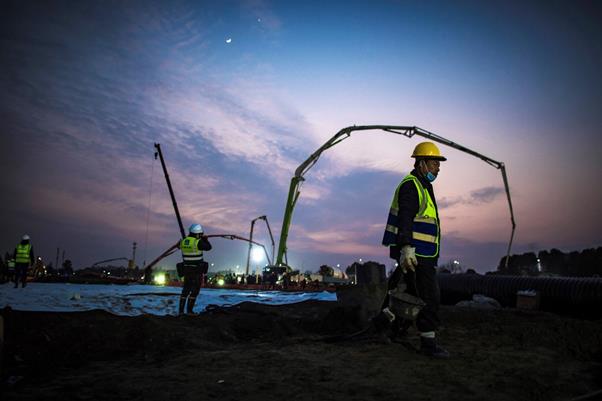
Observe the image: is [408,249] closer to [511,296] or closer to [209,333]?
[209,333]

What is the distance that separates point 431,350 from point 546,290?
213 inches

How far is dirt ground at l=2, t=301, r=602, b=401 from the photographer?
7.75ft

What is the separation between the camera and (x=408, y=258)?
347cm

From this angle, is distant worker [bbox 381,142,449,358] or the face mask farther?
the face mask

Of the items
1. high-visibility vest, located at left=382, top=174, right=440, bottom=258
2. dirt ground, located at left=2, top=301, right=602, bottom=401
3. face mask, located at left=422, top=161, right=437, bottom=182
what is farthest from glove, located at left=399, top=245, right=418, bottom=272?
face mask, located at left=422, top=161, right=437, bottom=182

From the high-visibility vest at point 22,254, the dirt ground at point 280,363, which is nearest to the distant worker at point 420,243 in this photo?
the dirt ground at point 280,363

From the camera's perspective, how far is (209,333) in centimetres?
500

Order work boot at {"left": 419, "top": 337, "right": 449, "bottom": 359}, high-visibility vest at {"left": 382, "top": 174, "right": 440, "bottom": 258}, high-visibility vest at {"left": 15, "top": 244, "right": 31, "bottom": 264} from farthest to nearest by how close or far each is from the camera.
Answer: high-visibility vest at {"left": 15, "top": 244, "right": 31, "bottom": 264}, high-visibility vest at {"left": 382, "top": 174, "right": 440, "bottom": 258}, work boot at {"left": 419, "top": 337, "right": 449, "bottom": 359}

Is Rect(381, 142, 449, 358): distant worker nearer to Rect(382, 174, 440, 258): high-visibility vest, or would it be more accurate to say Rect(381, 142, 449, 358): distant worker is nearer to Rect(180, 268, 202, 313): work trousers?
Rect(382, 174, 440, 258): high-visibility vest

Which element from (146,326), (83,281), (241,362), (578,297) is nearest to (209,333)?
(146,326)

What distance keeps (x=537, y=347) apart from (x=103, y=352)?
4.37m

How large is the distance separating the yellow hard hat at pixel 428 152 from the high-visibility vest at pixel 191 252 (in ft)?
18.1

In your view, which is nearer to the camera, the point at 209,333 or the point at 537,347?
the point at 537,347

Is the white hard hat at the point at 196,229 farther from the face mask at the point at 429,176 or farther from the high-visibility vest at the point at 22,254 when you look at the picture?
the high-visibility vest at the point at 22,254
